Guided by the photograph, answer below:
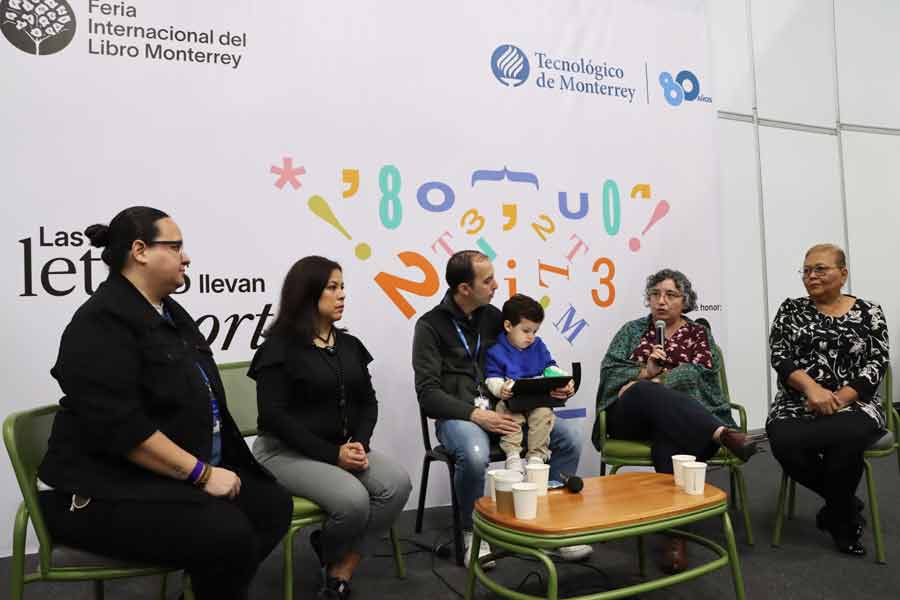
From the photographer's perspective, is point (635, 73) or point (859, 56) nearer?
point (635, 73)

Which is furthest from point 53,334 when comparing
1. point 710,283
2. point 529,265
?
point 710,283

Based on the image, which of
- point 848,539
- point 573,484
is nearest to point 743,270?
point 848,539

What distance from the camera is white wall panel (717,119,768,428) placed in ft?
15.6

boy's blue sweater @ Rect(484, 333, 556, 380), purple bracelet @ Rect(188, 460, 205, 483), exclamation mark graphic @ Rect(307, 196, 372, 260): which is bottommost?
purple bracelet @ Rect(188, 460, 205, 483)

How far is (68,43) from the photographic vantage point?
115 inches

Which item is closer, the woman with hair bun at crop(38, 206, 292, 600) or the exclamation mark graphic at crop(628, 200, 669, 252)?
the woman with hair bun at crop(38, 206, 292, 600)

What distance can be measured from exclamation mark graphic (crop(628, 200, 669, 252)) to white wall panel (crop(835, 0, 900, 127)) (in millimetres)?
2158

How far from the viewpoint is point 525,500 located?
1.95 metres

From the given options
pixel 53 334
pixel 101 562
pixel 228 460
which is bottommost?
pixel 101 562

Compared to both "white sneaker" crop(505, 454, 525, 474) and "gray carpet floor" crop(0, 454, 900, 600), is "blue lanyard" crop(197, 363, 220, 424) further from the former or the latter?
"white sneaker" crop(505, 454, 525, 474)

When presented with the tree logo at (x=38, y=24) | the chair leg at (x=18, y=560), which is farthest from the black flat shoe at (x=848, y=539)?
the tree logo at (x=38, y=24)

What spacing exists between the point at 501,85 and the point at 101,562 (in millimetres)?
2860

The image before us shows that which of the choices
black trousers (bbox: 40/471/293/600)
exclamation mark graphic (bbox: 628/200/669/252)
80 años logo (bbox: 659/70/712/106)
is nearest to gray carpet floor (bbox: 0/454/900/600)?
black trousers (bbox: 40/471/293/600)

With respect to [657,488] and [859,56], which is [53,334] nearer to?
[657,488]
